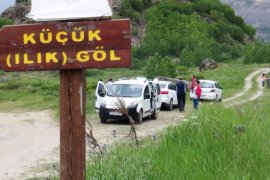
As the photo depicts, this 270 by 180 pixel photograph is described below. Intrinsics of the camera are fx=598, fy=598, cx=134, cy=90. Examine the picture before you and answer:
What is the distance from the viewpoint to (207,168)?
20.0 feet

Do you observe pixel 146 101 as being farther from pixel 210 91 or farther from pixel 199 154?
pixel 199 154

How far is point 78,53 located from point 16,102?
30.9 meters

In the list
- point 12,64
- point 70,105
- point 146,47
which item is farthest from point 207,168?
point 146,47

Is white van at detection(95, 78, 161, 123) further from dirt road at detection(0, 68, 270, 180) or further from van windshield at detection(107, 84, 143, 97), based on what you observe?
dirt road at detection(0, 68, 270, 180)

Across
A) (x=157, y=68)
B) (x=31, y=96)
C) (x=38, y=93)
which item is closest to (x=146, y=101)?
(x=31, y=96)

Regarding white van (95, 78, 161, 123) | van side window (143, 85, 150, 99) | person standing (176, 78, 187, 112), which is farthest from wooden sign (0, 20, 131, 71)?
person standing (176, 78, 187, 112)

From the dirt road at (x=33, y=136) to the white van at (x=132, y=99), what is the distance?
361mm

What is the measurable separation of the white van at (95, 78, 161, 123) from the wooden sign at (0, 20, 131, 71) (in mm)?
16216

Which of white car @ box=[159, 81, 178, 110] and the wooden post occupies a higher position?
the wooden post

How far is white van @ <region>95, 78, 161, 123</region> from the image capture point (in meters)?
21.3

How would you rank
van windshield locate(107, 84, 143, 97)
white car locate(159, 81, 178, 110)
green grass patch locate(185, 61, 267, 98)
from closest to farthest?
van windshield locate(107, 84, 143, 97), white car locate(159, 81, 178, 110), green grass patch locate(185, 61, 267, 98)

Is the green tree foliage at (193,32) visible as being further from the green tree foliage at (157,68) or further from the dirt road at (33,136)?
the dirt road at (33,136)

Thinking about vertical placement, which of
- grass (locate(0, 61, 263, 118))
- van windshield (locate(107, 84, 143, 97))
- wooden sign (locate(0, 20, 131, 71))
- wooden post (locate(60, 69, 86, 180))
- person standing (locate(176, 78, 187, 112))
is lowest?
grass (locate(0, 61, 263, 118))

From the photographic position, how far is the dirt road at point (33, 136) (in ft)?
37.7
